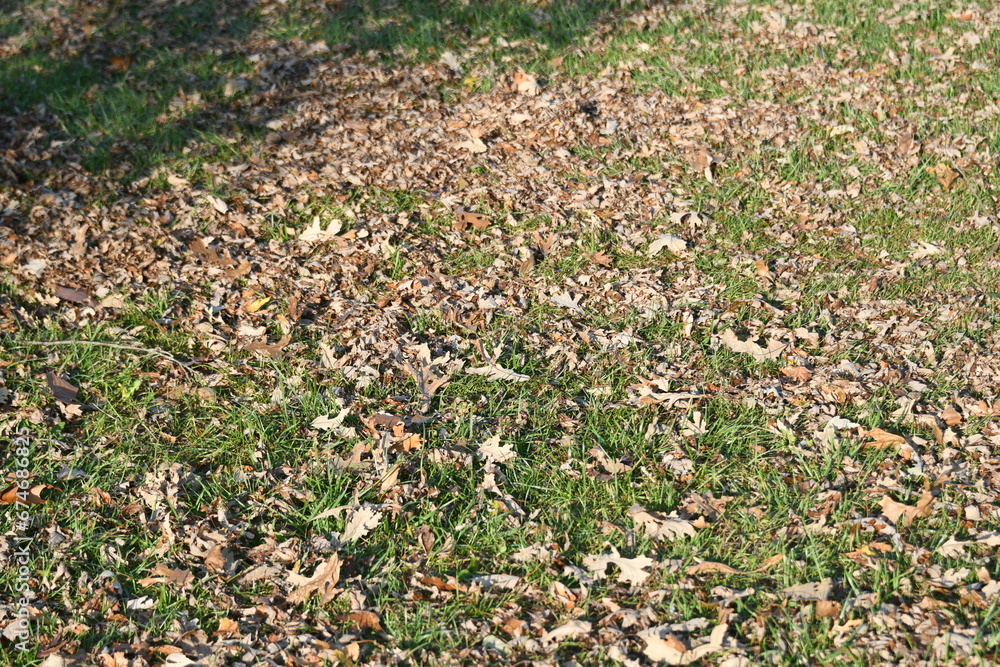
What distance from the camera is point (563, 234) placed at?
5.55 m

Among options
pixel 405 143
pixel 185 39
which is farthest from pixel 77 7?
pixel 405 143

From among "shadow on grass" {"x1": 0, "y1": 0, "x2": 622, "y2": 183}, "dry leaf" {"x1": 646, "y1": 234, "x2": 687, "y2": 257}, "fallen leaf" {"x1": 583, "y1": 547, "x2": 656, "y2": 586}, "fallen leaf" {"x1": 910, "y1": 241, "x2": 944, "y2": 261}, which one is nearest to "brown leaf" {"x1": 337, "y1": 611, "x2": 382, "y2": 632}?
"fallen leaf" {"x1": 583, "y1": 547, "x2": 656, "y2": 586}

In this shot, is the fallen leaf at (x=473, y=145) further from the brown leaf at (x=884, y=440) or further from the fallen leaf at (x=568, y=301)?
the brown leaf at (x=884, y=440)

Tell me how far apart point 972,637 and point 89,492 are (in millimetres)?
3645

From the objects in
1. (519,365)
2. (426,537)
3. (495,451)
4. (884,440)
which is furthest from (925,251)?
(426,537)

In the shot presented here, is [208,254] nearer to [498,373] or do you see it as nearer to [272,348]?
[272,348]

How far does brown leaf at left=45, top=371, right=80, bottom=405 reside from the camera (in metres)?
4.30

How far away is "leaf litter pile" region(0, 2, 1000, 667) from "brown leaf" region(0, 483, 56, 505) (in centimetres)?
2

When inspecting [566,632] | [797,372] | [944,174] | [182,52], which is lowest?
[566,632]

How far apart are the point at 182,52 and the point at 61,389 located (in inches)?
179

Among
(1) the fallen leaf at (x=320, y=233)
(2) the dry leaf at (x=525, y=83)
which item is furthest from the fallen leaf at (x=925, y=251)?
(1) the fallen leaf at (x=320, y=233)

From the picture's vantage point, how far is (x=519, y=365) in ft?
14.9

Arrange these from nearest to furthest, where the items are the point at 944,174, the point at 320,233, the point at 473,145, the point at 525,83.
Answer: the point at 320,233 → the point at 944,174 → the point at 473,145 → the point at 525,83

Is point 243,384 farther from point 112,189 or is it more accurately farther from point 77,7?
point 77,7
